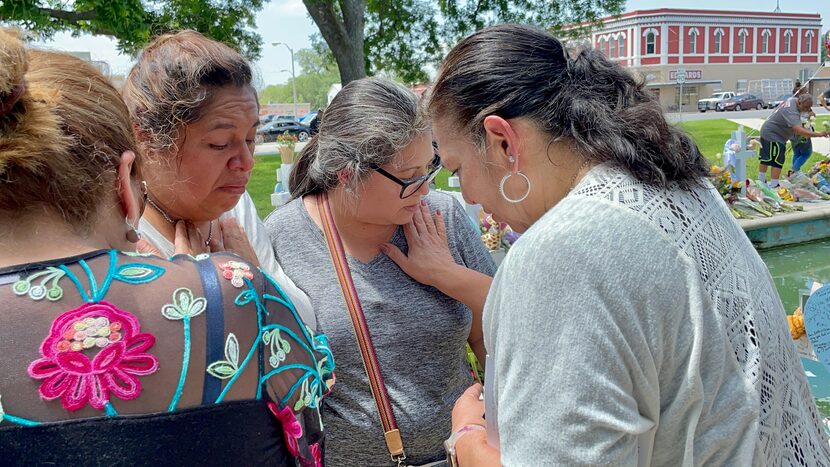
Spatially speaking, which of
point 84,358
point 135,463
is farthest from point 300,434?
point 84,358

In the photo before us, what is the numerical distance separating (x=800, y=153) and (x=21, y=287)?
1343 cm

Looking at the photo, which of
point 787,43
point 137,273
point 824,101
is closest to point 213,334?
point 137,273

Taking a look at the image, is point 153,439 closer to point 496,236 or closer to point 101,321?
point 101,321

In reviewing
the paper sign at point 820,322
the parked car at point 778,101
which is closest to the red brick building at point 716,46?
the parked car at point 778,101

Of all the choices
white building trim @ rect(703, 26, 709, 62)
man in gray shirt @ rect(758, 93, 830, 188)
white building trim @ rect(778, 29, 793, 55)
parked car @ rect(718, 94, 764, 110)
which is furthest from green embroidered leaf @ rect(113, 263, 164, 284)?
white building trim @ rect(778, 29, 793, 55)

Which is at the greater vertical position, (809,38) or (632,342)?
(809,38)

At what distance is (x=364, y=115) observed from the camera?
2201mm

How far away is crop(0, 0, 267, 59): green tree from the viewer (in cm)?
620

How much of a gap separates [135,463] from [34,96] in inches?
23.4

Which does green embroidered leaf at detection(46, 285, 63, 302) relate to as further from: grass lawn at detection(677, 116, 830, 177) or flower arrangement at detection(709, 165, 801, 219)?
flower arrangement at detection(709, 165, 801, 219)

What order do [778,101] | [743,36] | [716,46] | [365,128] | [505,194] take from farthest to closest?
1. [743,36]
2. [716,46]
3. [778,101]
4. [365,128]
5. [505,194]

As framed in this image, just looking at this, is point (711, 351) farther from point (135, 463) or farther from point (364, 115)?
point (364, 115)

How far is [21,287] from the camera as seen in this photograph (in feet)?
3.16

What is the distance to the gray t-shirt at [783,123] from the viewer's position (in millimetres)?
11078
